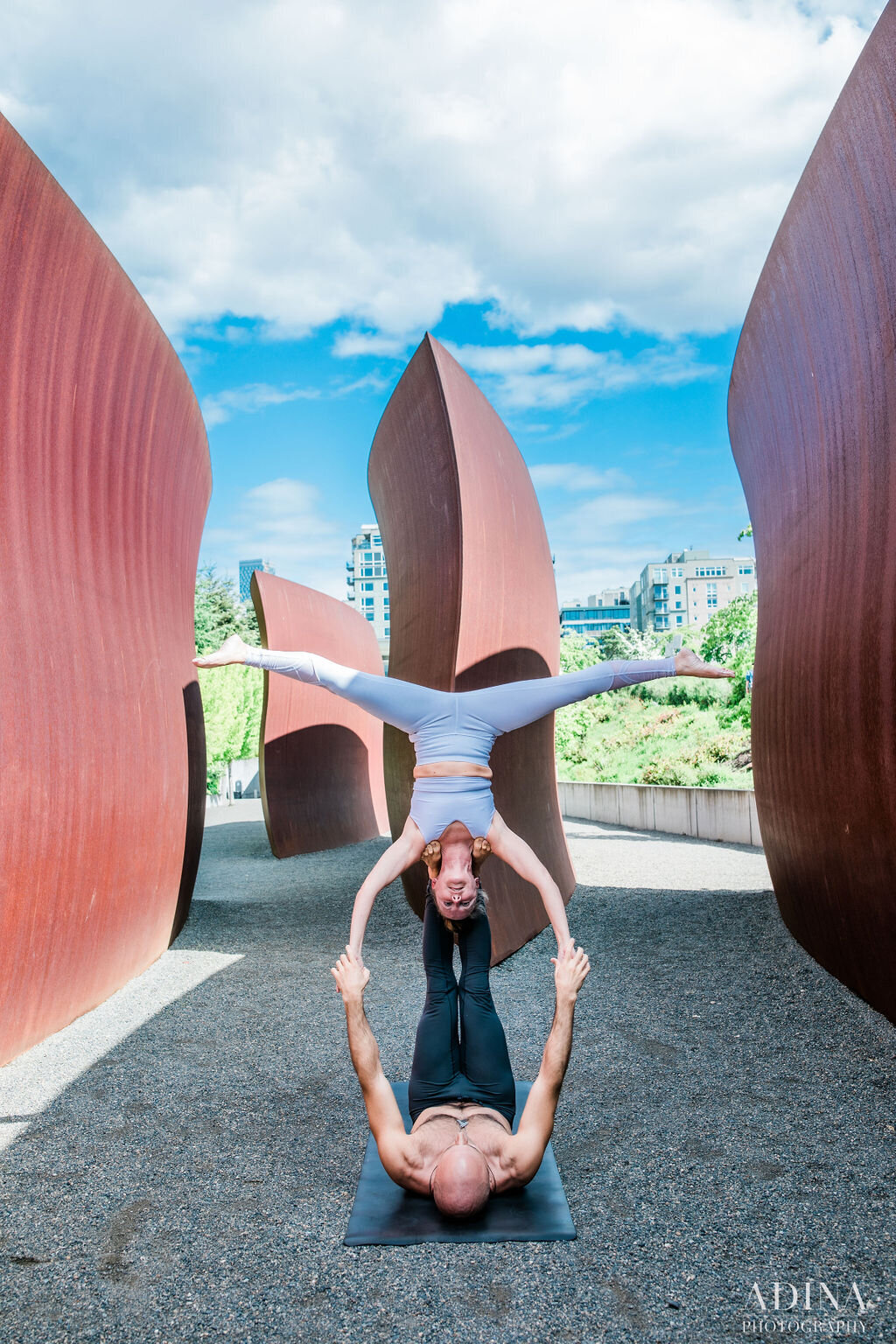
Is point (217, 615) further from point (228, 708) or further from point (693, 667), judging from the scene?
point (693, 667)

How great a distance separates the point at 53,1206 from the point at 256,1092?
1.37m

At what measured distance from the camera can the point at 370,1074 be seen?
3.34 meters

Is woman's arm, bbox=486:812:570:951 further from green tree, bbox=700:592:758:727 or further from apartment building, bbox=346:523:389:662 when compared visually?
apartment building, bbox=346:523:389:662

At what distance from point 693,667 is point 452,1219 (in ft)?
9.67

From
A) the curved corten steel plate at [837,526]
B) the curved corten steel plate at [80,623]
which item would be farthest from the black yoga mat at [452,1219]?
the curved corten steel plate at [837,526]

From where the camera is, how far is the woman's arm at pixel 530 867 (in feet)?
12.2

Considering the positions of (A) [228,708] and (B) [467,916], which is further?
(A) [228,708]

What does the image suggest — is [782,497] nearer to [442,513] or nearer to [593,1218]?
[442,513]

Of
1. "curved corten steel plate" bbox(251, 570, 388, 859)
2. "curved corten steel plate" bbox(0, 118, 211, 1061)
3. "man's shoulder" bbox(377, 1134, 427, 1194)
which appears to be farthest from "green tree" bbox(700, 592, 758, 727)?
"man's shoulder" bbox(377, 1134, 427, 1194)

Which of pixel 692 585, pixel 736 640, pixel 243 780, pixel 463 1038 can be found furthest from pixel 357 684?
pixel 692 585

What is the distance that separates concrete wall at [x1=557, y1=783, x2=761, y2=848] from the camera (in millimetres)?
15523

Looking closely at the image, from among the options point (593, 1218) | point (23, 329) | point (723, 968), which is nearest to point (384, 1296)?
point (593, 1218)

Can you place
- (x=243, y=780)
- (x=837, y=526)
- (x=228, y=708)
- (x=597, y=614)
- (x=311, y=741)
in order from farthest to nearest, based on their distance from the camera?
(x=597, y=614) → (x=243, y=780) → (x=228, y=708) → (x=311, y=741) → (x=837, y=526)

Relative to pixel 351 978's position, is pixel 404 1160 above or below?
below
